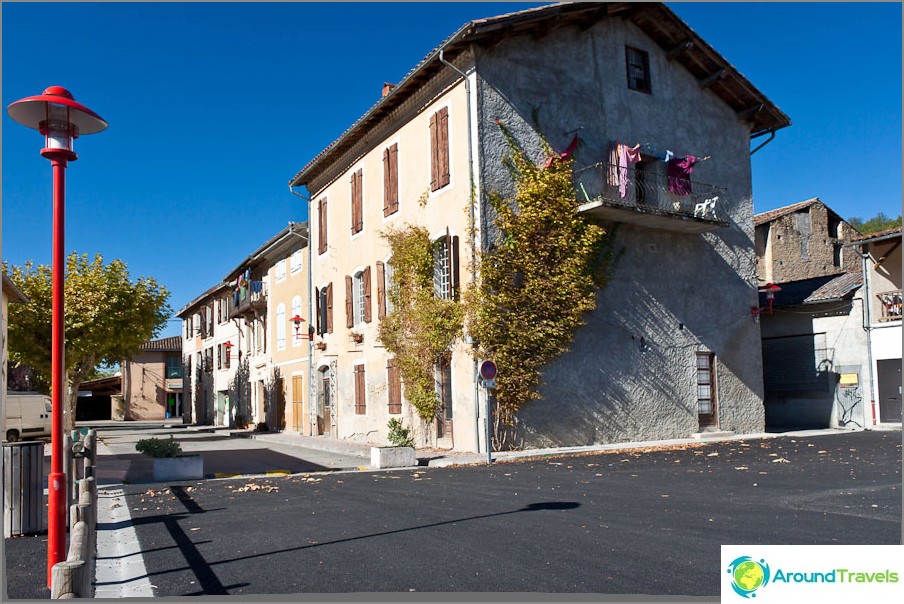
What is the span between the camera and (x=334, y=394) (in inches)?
971

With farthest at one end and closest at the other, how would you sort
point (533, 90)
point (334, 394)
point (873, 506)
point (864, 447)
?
point (334, 394), point (533, 90), point (864, 447), point (873, 506)

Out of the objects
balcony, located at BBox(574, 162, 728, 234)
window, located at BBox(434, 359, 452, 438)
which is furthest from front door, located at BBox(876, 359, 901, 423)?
window, located at BBox(434, 359, 452, 438)

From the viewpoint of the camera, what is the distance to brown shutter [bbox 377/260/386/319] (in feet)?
67.6

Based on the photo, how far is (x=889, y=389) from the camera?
22.7 meters

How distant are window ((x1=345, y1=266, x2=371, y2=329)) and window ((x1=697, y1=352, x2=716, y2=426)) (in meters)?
8.68

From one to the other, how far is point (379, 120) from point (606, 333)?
823 centimetres

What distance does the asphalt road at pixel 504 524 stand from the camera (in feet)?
18.8

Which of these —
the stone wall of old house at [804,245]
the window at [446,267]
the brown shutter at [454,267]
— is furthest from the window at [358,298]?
the stone wall of old house at [804,245]

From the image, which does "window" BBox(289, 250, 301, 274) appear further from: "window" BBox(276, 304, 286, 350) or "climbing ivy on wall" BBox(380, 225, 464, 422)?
"climbing ivy on wall" BBox(380, 225, 464, 422)

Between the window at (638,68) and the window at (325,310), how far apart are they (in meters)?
11.0

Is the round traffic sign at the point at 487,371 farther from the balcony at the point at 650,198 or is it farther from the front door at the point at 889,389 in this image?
the front door at the point at 889,389

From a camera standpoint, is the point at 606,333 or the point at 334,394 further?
the point at 334,394

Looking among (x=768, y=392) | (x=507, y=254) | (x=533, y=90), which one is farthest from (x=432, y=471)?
(x=768, y=392)

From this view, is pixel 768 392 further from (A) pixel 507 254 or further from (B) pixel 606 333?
(A) pixel 507 254
